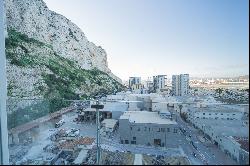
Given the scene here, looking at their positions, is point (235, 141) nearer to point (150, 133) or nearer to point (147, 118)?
point (150, 133)

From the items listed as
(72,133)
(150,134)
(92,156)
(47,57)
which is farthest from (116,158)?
(47,57)

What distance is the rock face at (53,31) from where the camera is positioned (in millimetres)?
16702

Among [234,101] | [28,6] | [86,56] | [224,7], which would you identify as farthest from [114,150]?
[86,56]

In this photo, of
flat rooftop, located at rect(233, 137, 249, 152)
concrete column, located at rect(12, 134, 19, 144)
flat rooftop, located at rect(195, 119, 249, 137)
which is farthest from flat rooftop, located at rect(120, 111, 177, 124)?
concrete column, located at rect(12, 134, 19, 144)

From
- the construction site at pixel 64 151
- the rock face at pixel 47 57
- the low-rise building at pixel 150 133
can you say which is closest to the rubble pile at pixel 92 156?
the construction site at pixel 64 151

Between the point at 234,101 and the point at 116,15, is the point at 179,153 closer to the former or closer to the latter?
the point at 234,101

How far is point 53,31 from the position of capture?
2073cm

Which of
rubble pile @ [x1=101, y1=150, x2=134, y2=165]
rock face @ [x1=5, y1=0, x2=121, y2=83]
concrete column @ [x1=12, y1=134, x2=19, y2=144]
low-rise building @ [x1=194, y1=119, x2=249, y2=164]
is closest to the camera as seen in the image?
low-rise building @ [x1=194, y1=119, x2=249, y2=164]

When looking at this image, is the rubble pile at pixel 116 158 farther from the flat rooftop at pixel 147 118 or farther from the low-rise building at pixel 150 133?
the flat rooftop at pixel 147 118

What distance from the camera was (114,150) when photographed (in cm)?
114

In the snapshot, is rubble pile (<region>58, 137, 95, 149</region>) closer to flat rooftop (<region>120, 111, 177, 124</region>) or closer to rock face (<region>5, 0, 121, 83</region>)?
flat rooftop (<region>120, 111, 177, 124</region>)

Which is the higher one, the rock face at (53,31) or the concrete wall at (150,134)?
the rock face at (53,31)

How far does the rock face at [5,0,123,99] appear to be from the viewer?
9.60 m

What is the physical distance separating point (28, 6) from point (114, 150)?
63.3 ft
